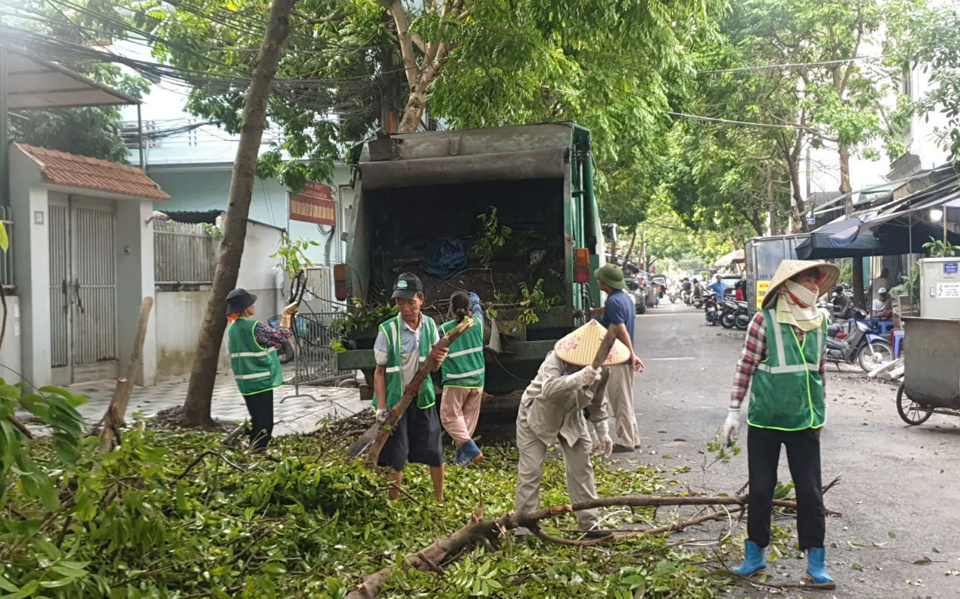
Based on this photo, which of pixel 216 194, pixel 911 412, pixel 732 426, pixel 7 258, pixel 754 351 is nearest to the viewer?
pixel 754 351

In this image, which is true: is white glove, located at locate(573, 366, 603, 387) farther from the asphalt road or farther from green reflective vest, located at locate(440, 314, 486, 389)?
green reflective vest, located at locate(440, 314, 486, 389)

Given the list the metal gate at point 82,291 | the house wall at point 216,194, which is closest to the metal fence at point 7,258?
the metal gate at point 82,291

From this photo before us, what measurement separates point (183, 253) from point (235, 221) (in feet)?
21.3

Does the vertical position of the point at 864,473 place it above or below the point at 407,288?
below

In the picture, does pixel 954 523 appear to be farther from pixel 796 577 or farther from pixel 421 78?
pixel 421 78

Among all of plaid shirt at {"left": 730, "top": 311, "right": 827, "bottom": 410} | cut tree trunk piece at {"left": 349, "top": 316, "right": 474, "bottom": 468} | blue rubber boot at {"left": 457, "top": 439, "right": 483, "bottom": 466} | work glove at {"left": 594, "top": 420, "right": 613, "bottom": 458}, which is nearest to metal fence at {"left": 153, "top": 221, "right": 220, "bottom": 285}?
blue rubber boot at {"left": 457, "top": 439, "right": 483, "bottom": 466}

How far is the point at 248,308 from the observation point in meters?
7.03

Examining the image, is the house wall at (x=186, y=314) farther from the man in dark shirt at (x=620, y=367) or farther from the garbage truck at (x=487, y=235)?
the man in dark shirt at (x=620, y=367)

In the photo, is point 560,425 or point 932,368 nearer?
point 560,425

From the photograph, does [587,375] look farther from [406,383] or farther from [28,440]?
[28,440]

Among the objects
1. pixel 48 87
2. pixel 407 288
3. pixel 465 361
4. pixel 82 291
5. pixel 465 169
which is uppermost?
pixel 48 87

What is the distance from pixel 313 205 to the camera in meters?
13.2

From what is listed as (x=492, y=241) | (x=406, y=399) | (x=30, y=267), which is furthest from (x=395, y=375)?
(x=30, y=267)

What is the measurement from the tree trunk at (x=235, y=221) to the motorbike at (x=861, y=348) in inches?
393
